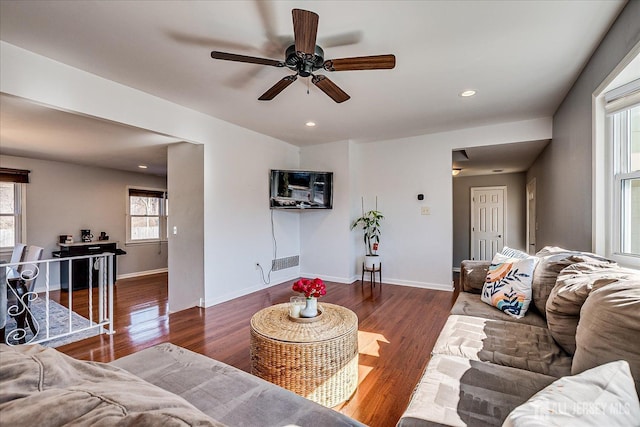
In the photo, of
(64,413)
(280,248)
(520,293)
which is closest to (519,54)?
(520,293)

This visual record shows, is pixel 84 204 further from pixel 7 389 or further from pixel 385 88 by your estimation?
pixel 7 389

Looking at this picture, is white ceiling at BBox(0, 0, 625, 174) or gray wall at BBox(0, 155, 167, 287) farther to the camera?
gray wall at BBox(0, 155, 167, 287)

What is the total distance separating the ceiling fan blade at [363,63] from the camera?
76.9 inches

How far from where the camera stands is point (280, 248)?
16.4ft

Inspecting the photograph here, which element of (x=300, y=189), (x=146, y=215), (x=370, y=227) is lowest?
(x=370, y=227)

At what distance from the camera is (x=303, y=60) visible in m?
2.09

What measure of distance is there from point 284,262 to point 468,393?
13.4 ft

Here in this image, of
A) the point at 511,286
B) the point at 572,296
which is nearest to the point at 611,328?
the point at 572,296

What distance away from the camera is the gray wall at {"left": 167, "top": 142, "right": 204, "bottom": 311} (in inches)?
145

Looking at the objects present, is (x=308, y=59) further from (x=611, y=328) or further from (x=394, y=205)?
(x=394, y=205)

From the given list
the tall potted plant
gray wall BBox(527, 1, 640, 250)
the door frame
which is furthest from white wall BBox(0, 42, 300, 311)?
the door frame

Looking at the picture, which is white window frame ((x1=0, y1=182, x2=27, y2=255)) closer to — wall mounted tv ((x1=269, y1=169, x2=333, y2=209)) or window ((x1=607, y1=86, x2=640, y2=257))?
wall mounted tv ((x1=269, y1=169, x2=333, y2=209))

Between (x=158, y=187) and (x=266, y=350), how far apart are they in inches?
247

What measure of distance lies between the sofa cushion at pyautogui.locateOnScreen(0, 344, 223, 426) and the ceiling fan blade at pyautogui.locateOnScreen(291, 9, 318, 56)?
177 cm
